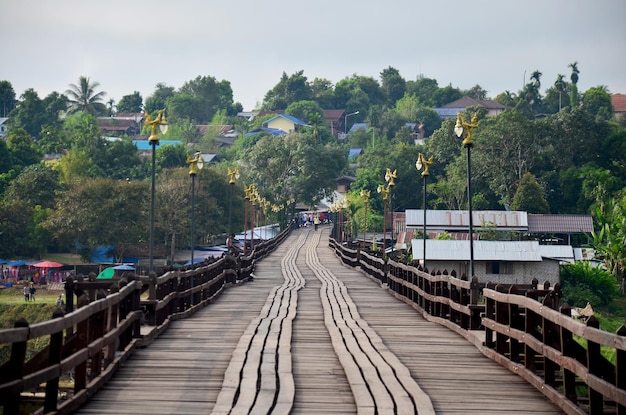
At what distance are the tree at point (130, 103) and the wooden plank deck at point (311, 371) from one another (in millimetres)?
175135

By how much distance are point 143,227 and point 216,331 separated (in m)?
60.5

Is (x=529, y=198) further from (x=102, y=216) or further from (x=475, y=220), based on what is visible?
(x=102, y=216)

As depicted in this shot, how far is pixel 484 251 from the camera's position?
187ft

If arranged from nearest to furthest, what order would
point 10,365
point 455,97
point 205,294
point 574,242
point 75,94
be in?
1. point 10,365
2. point 205,294
3. point 574,242
4. point 75,94
5. point 455,97

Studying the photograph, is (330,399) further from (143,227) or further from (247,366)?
(143,227)

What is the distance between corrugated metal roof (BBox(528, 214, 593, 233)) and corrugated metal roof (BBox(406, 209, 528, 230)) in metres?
1.24

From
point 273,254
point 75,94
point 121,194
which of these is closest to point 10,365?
point 273,254

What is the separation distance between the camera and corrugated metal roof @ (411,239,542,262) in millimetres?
56500

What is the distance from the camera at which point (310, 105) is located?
165 metres

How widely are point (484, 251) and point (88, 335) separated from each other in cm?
4846

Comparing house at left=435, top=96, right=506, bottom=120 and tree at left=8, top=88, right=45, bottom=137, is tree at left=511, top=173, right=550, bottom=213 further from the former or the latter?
house at left=435, top=96, right=506, bottom=120

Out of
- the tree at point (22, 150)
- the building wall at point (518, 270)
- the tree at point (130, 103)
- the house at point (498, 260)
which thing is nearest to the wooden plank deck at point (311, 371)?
the house at point (498, 260)

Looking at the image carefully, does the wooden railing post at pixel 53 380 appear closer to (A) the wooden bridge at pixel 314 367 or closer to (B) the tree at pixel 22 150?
(A) the wooden bridge at pixel 314 367

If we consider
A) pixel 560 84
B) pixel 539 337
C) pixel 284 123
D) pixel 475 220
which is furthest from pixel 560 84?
pixel 539 337
